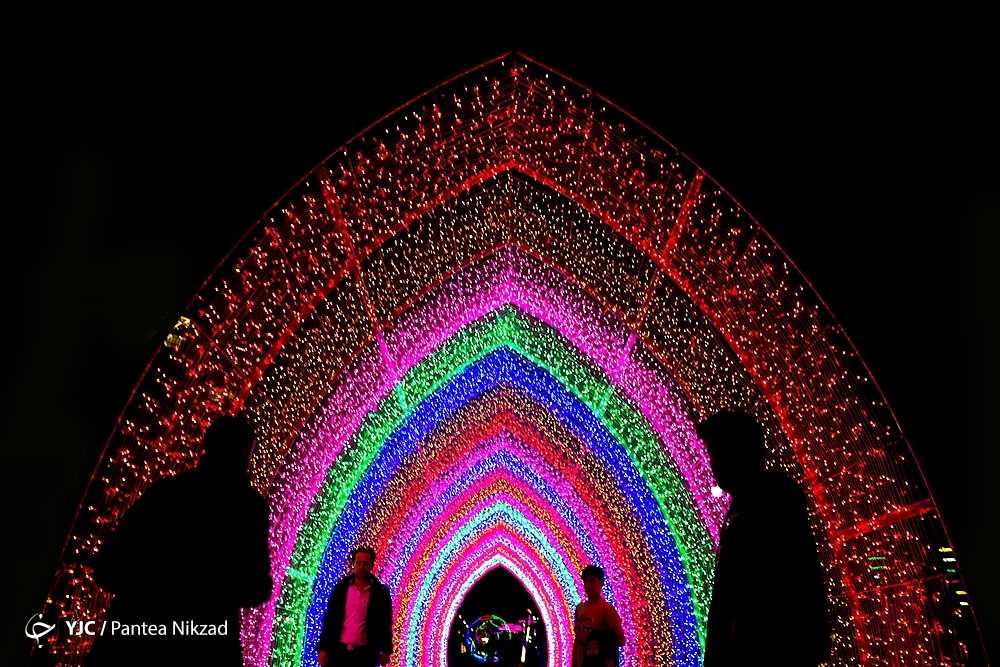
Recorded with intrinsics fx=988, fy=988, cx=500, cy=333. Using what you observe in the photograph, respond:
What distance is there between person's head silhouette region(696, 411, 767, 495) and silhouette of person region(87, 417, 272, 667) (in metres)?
1.93

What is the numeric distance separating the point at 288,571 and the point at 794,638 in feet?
21.5

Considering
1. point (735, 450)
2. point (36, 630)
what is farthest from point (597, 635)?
point (735, 450)

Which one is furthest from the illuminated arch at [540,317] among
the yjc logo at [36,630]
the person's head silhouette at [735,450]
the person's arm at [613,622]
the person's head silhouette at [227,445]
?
the person's head silhouette at [735,450]

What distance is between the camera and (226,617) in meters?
4.01

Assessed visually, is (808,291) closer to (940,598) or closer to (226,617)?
(940,598)

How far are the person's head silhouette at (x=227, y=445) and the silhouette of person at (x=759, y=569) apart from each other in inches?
76.4

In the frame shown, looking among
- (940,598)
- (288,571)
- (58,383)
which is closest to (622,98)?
(940,598)

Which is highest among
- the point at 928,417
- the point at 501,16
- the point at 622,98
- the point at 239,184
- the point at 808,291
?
the point at 501,16

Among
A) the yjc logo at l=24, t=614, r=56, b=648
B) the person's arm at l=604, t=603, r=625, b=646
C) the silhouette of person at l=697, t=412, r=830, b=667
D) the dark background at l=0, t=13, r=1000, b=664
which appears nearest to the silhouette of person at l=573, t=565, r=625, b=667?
the person's arm at l=604, t=603, r=625, b=646

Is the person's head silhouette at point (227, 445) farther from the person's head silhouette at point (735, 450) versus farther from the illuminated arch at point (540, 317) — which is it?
the person's head silhouette at point (735, 450)

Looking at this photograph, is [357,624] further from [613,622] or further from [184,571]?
[184,571]

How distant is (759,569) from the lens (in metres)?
3.67

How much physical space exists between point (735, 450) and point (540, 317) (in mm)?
6554

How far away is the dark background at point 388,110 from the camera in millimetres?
5562
